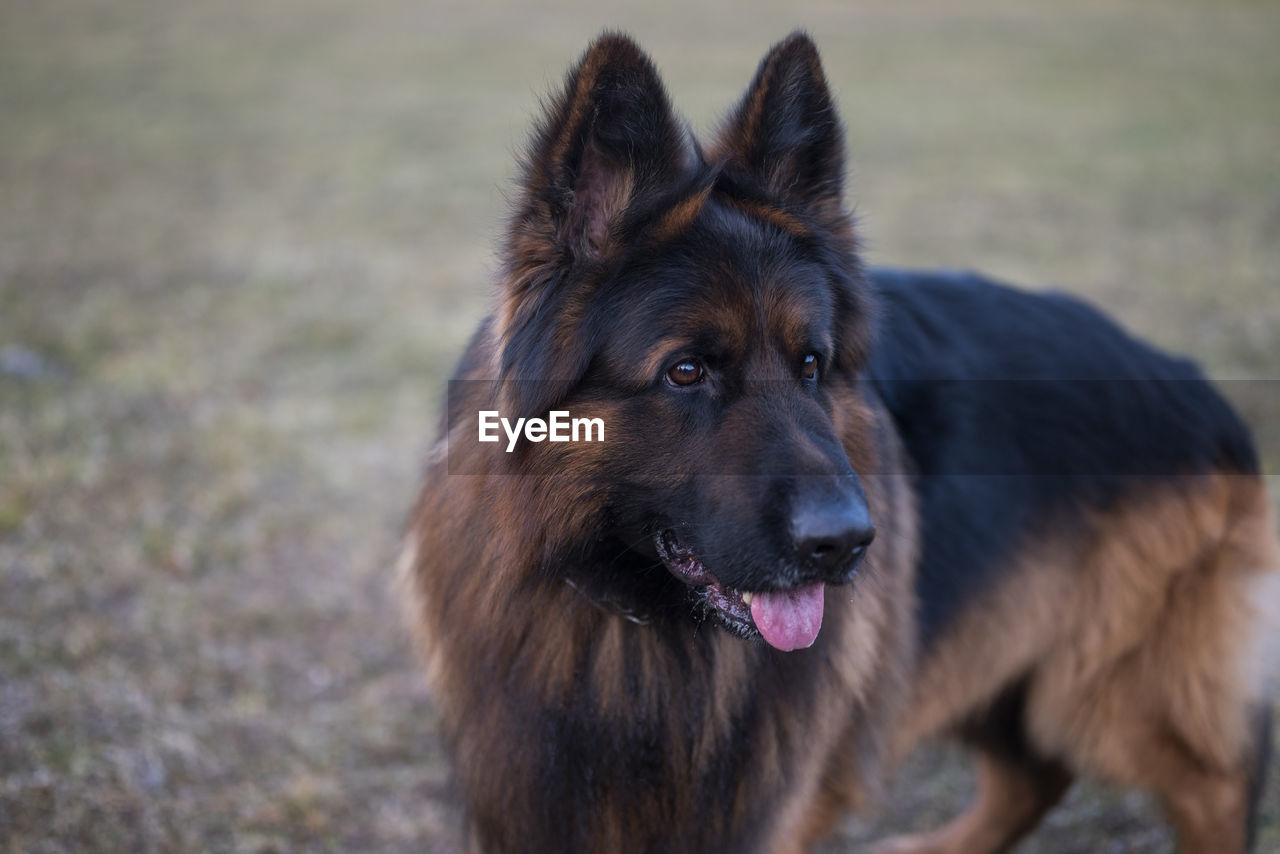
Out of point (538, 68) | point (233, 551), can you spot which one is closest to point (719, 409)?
point (233, 551)

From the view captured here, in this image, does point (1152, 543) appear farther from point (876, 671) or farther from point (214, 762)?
point (214, 762)

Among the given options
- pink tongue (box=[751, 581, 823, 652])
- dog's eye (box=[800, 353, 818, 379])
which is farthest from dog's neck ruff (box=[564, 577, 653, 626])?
dog's eye (box=[800, 353, 818, 379])

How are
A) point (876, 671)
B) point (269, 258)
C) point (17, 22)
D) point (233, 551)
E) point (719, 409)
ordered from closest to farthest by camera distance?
point (719, 409) < point (876, 671) < point (233, 551) < point (269, 258) < point (17, 22)

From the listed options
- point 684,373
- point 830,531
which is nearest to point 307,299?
point 684,373

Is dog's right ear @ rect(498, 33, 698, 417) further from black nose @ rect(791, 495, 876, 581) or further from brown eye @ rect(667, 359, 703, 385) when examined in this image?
black nose @ rect(791, 495, 876, 581)

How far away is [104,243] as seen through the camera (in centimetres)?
1073

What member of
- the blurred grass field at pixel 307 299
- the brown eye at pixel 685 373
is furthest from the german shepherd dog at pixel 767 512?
the blurred grass field at pixel 307 299

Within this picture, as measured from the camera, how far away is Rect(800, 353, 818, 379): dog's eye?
9.00 ft

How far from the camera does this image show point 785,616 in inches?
102

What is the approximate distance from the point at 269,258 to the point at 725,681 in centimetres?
921

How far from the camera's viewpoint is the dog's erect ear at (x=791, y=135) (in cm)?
280

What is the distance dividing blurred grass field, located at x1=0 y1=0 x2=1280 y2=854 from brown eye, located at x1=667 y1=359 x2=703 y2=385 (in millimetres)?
633

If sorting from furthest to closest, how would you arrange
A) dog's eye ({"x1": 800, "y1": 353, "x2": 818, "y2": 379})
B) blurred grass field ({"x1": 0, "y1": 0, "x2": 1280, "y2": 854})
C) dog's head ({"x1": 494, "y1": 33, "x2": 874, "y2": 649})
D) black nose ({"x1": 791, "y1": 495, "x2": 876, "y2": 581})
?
1. blurred grass field ({"x1": 0, "y1": 0, "x2": 1280, "y2": 854})
2. dog's eye ({"x1": 800, "y1": 353, "x2": 818, "y2": 379})
3. dog's head ({"x1": 494, "y1": 33, "x2": 874, "y2": 649})
4. black nose ({"x1": 791, "y1": 495, "x2": 876, "y2": 581})

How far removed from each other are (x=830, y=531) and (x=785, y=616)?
1.15 ft
